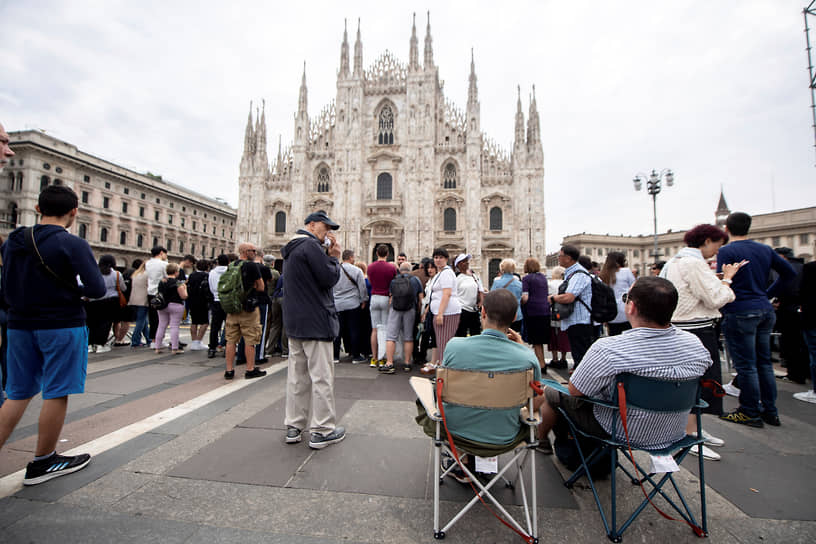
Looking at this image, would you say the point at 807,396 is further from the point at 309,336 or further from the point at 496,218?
the point at 496,218

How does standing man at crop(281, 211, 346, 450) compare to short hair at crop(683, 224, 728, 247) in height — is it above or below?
below

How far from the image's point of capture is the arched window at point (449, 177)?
27359 mm

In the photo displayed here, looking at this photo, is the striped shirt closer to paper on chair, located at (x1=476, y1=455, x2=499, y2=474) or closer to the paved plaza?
the paved plaza

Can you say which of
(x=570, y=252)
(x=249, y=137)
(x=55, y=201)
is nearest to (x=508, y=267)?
(x=570, y=252)

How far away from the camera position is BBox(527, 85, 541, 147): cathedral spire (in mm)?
25641

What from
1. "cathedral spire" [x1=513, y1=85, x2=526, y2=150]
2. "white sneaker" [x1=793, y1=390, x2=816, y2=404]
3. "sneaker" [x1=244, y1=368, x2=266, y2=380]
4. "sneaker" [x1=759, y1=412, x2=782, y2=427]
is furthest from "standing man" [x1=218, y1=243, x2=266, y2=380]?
"cathedral spire" [x1=513, y1=85, x2=526, y2=150]

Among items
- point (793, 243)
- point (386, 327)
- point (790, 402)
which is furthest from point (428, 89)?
point (793, 243)

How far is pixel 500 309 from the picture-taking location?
6.81 ft

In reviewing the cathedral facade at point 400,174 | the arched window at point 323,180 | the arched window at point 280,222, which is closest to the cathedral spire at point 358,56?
the cathedral facade at point 400,174

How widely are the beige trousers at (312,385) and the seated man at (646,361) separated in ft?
6.29

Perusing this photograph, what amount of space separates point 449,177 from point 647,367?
26942 mm

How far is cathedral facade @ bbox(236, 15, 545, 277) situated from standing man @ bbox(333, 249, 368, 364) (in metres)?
20.1

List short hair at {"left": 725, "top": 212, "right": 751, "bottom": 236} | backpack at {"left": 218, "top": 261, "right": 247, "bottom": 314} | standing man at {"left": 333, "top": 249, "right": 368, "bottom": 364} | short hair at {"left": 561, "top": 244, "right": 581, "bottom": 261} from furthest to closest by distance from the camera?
1. standing man at {"left": 333, "top": 249, "right": 368, "bottom": 364}
2. backpack at {"left": 218, "top": 261, "right": 247, "bottom": 314}
3. short hair at {"left": 561, "top": 244, "right": 581, "bottom": 261}
4. short hair at {"left": 725, "top": 212, "right": 751, "bottom": 236}

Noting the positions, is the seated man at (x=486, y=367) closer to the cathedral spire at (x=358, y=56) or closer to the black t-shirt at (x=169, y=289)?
the black t-shirt at (x=169, y=289)
